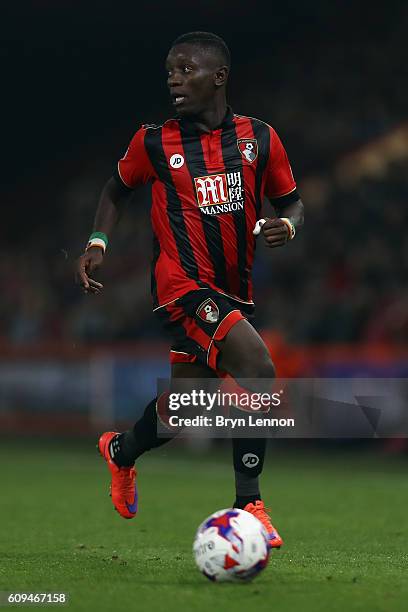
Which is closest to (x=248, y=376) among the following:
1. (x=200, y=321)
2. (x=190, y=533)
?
(x=200, y=321)

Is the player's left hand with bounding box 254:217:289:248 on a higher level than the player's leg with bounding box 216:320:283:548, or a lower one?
higher

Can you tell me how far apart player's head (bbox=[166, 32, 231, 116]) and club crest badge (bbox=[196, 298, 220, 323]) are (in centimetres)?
95

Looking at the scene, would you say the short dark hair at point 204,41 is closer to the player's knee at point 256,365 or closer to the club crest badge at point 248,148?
the club crest badge at point 248,148

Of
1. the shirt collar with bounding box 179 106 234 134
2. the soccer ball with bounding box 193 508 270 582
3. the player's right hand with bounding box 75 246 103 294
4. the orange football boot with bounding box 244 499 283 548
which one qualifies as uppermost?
the shirt collar with bounding box 179 106 234 134

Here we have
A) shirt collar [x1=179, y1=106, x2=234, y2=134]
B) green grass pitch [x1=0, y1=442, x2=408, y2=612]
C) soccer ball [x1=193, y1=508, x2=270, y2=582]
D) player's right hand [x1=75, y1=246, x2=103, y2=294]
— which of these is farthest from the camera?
shirt collar [x1=179, y1=106, x2=234, y2=134]

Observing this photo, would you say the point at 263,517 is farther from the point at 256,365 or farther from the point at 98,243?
the point at 98,243

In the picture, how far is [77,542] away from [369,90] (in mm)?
10523

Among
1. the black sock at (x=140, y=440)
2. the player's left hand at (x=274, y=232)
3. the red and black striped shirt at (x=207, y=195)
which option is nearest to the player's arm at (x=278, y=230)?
the player's left hand at (x=274, y=232)

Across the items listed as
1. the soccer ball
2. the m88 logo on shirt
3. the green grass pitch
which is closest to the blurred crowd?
the green grass pitch

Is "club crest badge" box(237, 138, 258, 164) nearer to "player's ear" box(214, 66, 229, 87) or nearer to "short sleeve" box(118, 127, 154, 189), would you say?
"player's ear" box(214, 66, 229, 87)

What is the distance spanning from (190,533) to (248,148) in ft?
7.79

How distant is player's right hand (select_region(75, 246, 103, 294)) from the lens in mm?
5742

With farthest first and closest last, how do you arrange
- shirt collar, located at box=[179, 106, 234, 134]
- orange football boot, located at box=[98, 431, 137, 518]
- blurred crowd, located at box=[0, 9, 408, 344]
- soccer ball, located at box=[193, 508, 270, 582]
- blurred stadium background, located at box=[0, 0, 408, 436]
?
blurred stadium background, located at box=[0, 0, 408, 436] → blurred crowd, located at box=[0, 9, 408, 344] → orange football boot, located at box=[98, 431, 137, 518] → shirt collar, located at box=[179, 106, 234, 134] → soccer ball, located at box=[193, 508, 270, 582]

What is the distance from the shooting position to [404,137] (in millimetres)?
15453
